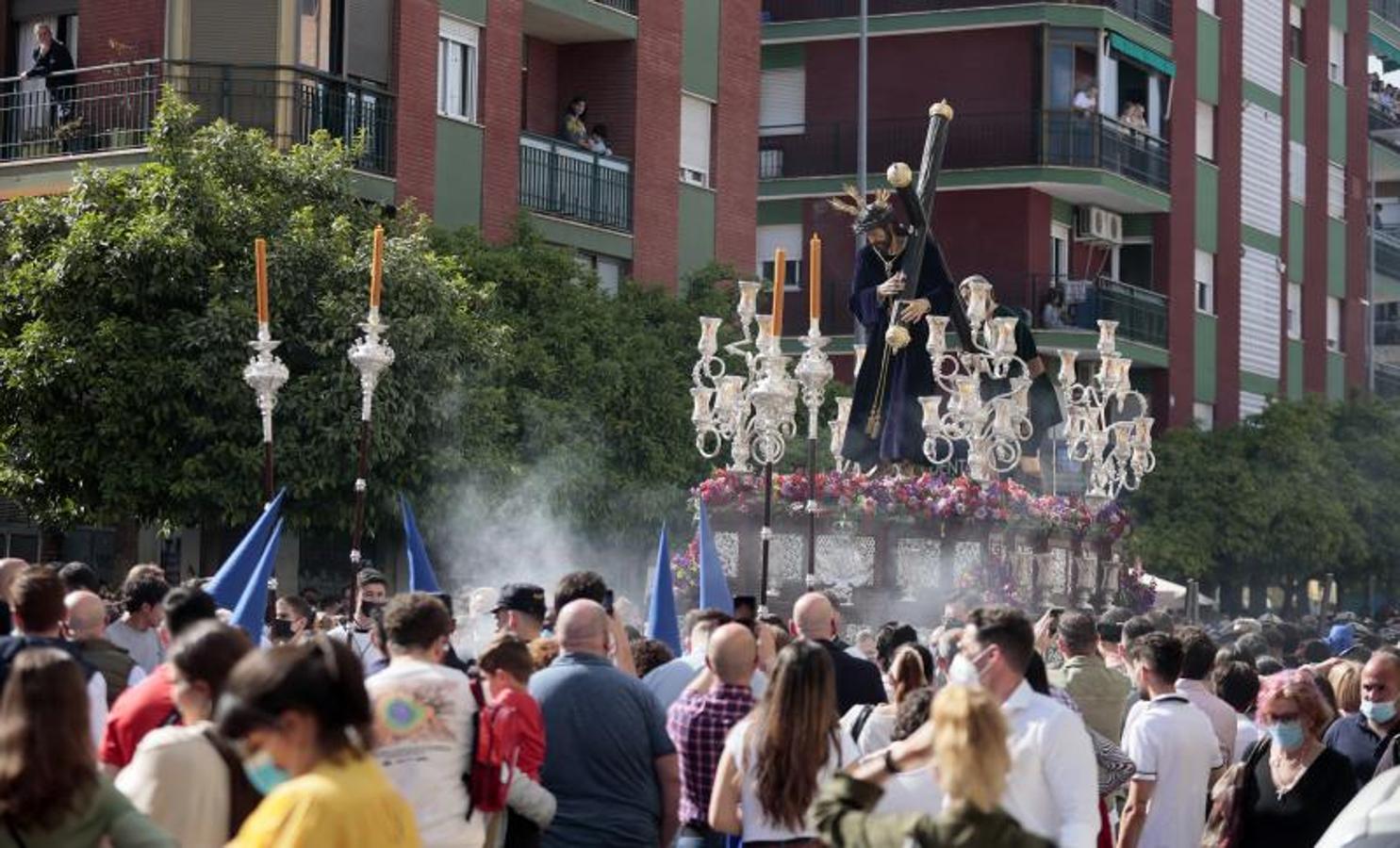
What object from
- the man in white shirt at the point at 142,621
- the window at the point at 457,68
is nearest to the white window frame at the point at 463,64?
the window at the point at 457,68

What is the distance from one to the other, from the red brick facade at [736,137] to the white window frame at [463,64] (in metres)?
5.09

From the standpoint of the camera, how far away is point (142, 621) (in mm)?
11797

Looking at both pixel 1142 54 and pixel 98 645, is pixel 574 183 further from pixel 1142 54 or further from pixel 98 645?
pixel 98 645

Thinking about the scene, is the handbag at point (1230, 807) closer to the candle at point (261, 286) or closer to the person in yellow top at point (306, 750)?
the person in yellow top at point (306, 750)

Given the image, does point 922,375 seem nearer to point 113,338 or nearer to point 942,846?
point 113,338

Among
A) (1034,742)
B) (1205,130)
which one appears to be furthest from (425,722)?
(1205,130)

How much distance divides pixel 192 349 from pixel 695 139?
43.6 ft

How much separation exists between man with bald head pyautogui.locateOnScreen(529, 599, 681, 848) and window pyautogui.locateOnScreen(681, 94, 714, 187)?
2539 cm

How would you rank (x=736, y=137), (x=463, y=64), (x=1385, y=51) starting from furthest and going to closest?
(x=1385, y=51) → (x=736, y=137) → (x=463, y=64)

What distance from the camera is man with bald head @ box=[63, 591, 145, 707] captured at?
977 centimetres

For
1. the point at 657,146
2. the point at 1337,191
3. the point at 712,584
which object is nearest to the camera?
the point at 712,584

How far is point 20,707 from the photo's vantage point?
6098mm

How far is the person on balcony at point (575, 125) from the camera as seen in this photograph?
107 feet

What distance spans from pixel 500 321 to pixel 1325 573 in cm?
2273
